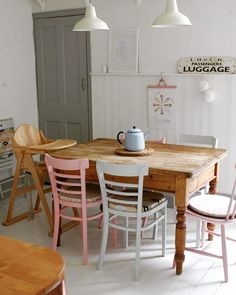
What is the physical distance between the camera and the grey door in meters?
5.04

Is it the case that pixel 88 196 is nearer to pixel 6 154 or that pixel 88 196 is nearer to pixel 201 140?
pixel 201 140

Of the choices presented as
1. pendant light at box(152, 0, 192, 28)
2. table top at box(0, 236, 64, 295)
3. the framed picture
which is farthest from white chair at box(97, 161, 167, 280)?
the framed picture

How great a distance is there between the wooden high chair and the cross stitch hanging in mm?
1066

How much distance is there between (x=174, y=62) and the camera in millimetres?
4383

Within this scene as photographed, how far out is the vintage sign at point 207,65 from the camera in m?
4.05

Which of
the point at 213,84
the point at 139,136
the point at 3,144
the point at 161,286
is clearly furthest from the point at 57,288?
the point at 3,144

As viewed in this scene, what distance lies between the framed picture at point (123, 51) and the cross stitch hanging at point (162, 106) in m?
0.34

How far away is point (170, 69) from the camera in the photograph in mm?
4418

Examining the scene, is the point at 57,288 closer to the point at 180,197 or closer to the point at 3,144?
the point at 180,197

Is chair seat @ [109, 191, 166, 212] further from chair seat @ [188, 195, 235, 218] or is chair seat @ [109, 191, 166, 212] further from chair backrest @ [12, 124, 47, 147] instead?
chair backrest @ [12, 124, 47, 147]

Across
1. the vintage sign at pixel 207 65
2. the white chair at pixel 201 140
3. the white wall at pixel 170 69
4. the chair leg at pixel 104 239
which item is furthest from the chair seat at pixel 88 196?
the vintage sign at pixel 207 65

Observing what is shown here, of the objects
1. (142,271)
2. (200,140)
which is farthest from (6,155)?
(142,271)

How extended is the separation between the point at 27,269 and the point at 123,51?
3.55m

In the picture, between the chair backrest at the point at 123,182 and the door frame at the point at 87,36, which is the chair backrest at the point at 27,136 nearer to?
the door frame at the point at 87,36
